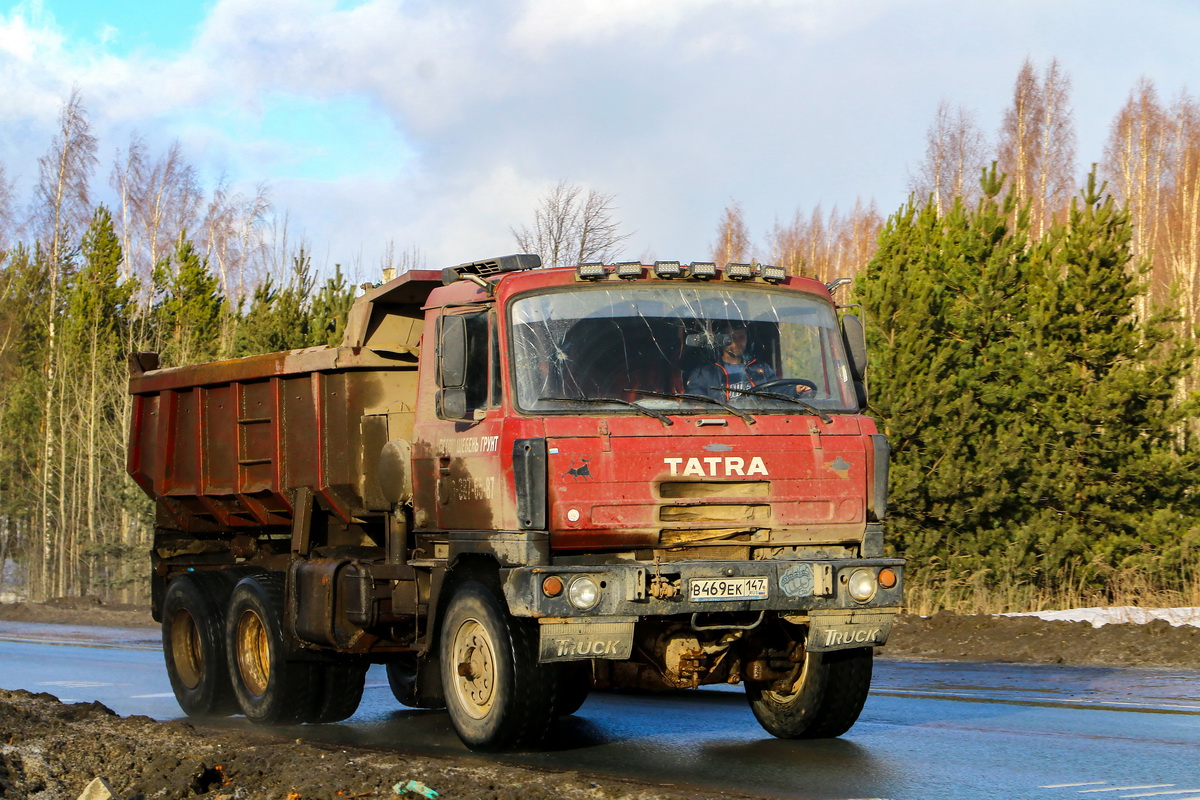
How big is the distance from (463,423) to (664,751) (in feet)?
7.42

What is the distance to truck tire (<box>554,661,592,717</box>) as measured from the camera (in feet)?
27.3

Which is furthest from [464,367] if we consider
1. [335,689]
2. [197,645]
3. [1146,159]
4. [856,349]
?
[1146,159]

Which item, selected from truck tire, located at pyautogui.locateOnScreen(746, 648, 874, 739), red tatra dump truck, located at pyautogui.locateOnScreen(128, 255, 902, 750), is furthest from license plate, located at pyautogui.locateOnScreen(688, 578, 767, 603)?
truck tire, located at pyautogui.locateOnScreen(746, 648, 874, 739)

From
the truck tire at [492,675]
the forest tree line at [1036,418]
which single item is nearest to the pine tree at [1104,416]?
the forest tree line at [1036,418]

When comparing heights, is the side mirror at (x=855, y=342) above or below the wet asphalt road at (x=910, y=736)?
above

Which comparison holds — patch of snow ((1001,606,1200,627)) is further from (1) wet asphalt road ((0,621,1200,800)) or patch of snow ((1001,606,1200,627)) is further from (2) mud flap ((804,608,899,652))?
(2) mud flap ((804,608,899,652))

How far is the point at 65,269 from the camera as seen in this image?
5391 cm

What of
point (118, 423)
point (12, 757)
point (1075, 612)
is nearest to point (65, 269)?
point (118, 423)

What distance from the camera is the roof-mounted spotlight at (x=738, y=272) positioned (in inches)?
343

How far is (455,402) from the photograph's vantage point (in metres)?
8.47

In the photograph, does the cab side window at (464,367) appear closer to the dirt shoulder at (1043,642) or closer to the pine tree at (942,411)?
the dirt shoulder at (1043,642)

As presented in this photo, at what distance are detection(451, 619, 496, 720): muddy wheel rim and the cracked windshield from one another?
4.66ft

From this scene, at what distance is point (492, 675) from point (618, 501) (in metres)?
1.29

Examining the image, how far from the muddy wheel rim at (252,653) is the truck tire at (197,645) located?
33 cm
